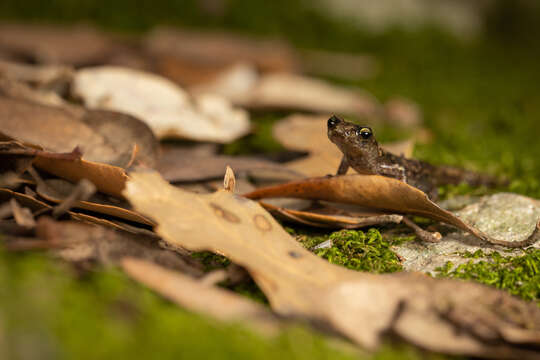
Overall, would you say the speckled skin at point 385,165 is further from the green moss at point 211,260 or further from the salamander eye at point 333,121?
the green moss at point 211,260

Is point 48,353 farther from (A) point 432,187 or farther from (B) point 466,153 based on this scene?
(B) point 466,153

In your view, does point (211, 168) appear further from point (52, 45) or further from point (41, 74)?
point (52, 45)

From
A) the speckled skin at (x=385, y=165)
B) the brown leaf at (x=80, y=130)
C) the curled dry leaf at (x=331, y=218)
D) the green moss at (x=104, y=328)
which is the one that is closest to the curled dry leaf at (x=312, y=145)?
the speckled skin at (x=385, y=165)

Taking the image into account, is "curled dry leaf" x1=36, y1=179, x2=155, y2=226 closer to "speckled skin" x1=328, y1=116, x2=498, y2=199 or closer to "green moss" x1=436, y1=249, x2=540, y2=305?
"green moss" x1=436, y1=249, x2=540, y2=305

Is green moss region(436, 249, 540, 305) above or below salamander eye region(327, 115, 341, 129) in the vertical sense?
below

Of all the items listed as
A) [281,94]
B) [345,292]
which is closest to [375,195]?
[345,292]

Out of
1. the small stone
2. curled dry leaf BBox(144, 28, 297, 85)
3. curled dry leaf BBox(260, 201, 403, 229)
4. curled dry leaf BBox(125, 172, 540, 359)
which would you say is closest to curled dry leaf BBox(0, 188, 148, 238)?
curled dry leaf BBox(125, 172, 540, 359)
